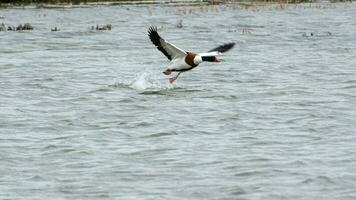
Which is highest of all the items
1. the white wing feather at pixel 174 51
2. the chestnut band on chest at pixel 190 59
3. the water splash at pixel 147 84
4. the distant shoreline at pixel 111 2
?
the white wing feather at pixel 174 51

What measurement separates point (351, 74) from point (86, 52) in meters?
11.2

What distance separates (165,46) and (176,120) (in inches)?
130

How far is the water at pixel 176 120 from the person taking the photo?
12148 mm

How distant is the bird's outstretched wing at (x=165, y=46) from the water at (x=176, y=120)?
3.28 feet

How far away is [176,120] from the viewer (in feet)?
57.7

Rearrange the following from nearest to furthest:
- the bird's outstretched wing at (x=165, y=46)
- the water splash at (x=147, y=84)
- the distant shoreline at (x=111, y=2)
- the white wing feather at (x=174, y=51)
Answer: the bird's outstretched wing at (x=165, y=46), the white wing feather at (x=174, y=51), the water splash at (x=147, y=84), the distant shoreline at (x=111, y=2)

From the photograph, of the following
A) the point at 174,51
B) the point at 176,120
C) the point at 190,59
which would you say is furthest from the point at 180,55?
the point at 176,120

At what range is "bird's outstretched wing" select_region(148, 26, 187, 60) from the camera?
790 inches

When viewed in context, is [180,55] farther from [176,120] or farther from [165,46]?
[176,120]

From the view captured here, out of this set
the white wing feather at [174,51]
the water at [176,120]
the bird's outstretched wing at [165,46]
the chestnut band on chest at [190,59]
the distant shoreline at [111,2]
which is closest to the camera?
the water at [176,120]

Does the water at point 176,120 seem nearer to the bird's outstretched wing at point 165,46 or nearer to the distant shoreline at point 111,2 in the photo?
the bird's outstretched wing at point 165,46

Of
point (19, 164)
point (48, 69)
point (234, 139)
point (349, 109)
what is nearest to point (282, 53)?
point (48, 69)

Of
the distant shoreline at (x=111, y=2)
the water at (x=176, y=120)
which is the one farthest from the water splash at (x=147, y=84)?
the distant shoreline at (x=111, y=2)

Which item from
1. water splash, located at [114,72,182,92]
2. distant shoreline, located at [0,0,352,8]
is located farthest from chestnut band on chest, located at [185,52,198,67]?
distant shoreline, located at [0,0,352,8]
